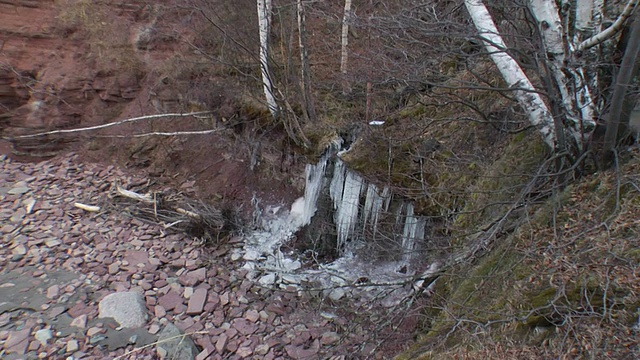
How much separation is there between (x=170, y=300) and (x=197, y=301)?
276mm

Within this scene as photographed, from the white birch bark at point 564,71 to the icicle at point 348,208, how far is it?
2848 millimetres

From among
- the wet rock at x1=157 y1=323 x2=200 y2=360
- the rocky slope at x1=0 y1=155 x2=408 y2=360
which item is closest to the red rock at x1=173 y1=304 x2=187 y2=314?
the rocky slope at x1=0 y1=155 x2=408 y2=360

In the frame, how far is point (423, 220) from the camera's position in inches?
176

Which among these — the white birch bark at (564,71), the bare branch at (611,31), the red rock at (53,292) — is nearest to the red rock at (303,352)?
the red rock at (53,292)

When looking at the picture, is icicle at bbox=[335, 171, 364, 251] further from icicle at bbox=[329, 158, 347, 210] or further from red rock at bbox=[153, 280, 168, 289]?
red rock at bbox=[153, 280, 168, 289]

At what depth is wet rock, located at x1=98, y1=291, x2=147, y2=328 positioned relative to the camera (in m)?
3.75

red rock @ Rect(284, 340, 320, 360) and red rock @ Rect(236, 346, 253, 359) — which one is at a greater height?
red rock @ Rect(284, 340, 320, 360)

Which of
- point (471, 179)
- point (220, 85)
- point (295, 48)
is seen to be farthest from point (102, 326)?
point (295, 48)

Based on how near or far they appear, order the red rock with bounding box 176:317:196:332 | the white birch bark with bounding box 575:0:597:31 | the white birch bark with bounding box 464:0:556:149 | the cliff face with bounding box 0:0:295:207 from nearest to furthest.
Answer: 1. the white birch bark with bounding box 575:0:597:31
2. the white birch bark with bounding box 464:0:556:149
3. the red rock with bounding box 176:317:196:332
4. the cliff face with bounding box 0:0:295:207

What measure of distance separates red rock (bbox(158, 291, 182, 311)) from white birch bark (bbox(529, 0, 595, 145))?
153 inches

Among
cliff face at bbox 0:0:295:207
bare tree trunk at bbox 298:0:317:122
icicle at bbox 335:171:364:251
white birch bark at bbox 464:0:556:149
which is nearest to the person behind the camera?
white birch bark at bbox 464:0:556:149

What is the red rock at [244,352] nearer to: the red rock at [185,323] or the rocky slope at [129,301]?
the rocky slope at [129,301]

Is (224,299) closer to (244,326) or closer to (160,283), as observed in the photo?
(244,326)

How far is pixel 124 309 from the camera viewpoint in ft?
12.6
